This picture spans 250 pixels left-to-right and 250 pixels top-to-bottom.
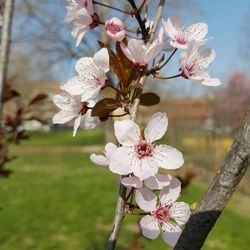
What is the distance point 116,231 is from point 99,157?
17cm

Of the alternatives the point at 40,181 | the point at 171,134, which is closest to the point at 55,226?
the point at 40,181

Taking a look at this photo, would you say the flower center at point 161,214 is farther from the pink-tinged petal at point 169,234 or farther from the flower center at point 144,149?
the flower center at point 144,149

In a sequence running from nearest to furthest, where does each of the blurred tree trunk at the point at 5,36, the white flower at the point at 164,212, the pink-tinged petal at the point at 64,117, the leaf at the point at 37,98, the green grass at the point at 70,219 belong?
the white flower at the point at 164,212, the pink-tinged petal at the point at 64,117, the blurred tree trunk at the point at 5,36, the leaf at the point at 37,98, the green grass at the point at 70,219

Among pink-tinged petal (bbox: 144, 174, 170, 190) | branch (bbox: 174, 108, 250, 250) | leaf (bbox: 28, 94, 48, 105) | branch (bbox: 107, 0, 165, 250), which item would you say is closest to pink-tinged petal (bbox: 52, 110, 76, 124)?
branch (bbox: 107, 0, 165, 250)

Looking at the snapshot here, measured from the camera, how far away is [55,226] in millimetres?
6984

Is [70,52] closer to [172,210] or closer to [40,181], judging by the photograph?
[40,181]

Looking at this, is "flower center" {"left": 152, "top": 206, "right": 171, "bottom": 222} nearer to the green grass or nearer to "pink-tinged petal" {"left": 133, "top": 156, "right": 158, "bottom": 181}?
"pink-tinged petal" {"left": 133, "top": 156, "right": 158, "bottom": 181}

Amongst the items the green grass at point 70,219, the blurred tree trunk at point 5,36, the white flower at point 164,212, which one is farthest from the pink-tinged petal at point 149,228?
the green grass at point 70,219

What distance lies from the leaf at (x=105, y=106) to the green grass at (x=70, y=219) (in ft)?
9.46

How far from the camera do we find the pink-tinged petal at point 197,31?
1027 millimetres

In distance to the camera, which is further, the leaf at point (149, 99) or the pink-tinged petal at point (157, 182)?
the leaf at point (149, 99)

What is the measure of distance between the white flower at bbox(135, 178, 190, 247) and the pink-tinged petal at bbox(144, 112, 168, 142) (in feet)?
0.37

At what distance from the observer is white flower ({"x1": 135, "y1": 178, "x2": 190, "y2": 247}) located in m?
0.98

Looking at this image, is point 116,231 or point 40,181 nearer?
point 116,231
